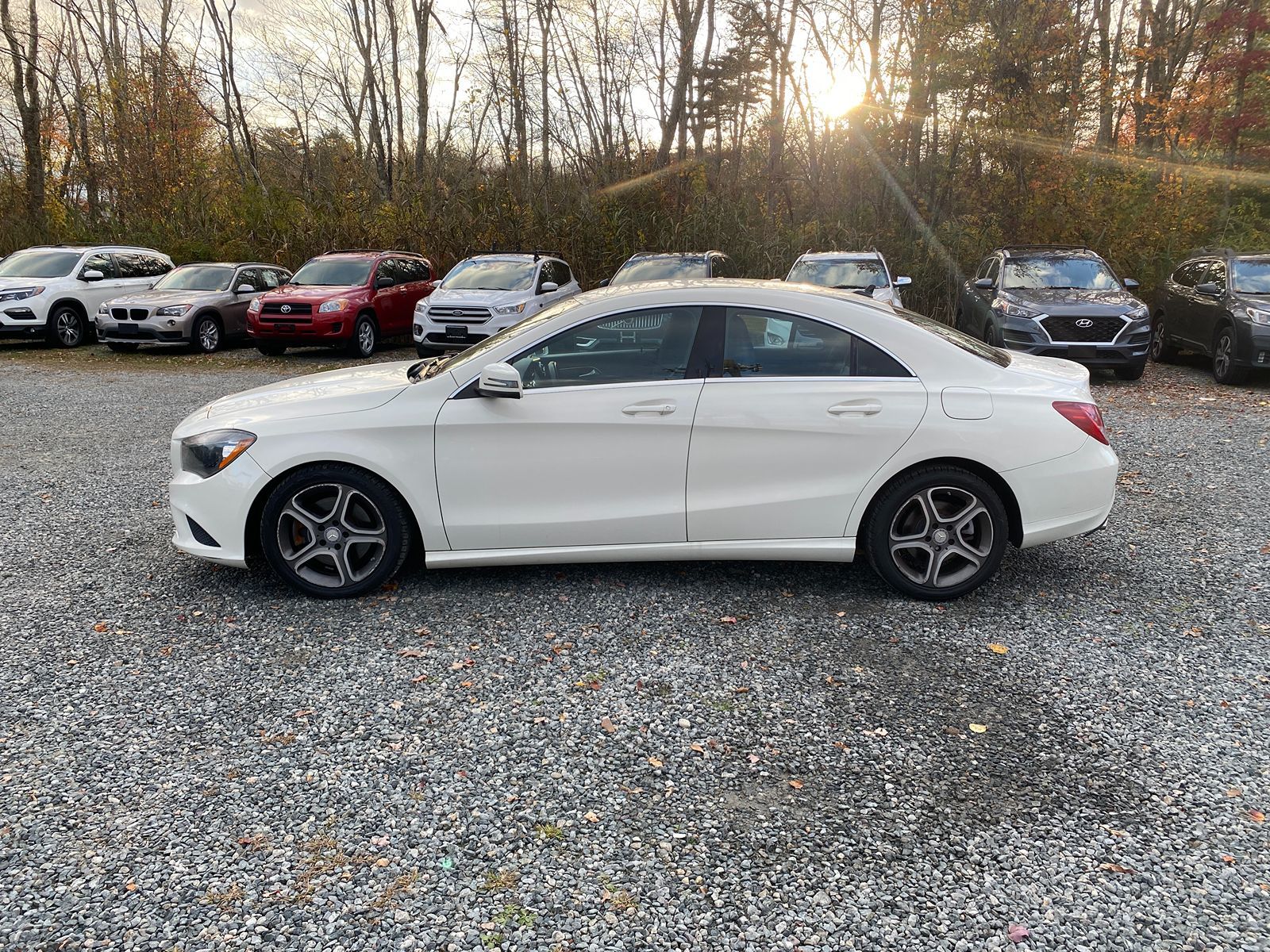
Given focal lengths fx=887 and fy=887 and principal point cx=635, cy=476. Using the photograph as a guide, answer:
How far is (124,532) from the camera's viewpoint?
5.82 meters

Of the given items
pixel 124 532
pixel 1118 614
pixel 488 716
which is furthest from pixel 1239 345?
pixel 124 532

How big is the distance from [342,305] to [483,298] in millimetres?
2747

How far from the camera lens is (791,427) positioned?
4398mm

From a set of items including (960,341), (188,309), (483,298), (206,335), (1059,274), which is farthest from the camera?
(206,335)

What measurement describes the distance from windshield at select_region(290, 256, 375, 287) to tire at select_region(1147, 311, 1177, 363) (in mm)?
13704

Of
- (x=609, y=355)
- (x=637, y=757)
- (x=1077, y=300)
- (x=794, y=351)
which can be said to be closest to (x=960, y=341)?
(x=794, y=351)

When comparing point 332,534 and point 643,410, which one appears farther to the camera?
point 332,534

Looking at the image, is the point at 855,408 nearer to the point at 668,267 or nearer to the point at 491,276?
the point at 668,267

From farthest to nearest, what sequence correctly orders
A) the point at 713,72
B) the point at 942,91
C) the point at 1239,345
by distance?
the point at 713,72
the point at 942,91
the point at 1239,345

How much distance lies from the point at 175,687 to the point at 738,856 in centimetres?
249

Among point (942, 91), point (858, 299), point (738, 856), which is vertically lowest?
point (738, 856)

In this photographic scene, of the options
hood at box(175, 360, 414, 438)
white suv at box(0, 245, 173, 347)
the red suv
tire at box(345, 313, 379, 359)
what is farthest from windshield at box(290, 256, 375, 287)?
hood at box(175, 360, 414, 438)

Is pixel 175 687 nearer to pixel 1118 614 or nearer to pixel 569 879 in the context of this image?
pixel 569 879

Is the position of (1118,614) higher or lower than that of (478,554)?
lower
